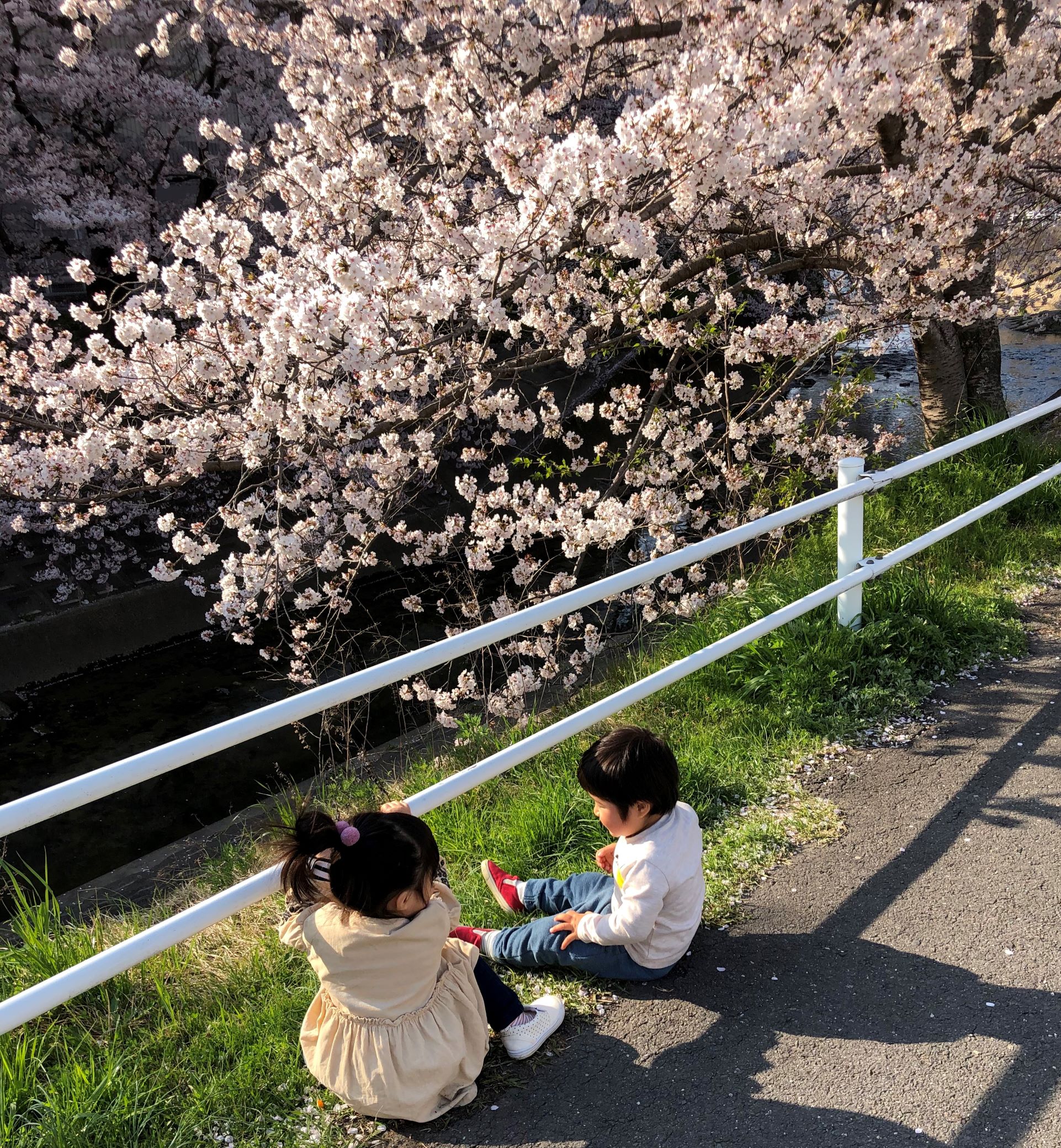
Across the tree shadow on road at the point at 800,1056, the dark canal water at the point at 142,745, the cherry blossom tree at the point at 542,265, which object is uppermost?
the cherry blossom tree at the point at 542,265

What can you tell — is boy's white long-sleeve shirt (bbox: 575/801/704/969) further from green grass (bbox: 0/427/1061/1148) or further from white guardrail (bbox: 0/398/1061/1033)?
white guardrail (bbox: 0/398/1061/1033)

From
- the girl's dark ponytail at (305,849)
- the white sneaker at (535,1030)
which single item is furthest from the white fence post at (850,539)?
the girl's dark ponytail at (305,849)

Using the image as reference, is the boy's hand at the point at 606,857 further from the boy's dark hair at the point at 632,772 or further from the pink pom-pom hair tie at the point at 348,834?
the pink pom-pom hair tie at the point at 348,834

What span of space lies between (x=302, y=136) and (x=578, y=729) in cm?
514

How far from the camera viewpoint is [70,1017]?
2434 mm

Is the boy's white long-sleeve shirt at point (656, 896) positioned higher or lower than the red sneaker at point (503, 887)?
higher

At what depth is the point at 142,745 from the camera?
880 cm

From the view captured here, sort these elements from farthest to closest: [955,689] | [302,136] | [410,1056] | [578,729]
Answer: [302,136] → [955,689] → [578,729] → [410,1056]

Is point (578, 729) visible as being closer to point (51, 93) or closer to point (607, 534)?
point (607, 534)

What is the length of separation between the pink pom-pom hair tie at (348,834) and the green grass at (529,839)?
62 cm

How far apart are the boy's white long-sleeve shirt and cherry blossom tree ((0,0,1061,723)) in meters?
2.81

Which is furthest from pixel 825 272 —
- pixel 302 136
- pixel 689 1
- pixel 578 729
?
pixel 578 729

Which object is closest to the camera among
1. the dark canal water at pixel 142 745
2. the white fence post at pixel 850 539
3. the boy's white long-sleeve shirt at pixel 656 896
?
the boy's white long-sleeve shirt at pixel 656 896

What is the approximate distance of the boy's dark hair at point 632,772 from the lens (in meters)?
2.44
